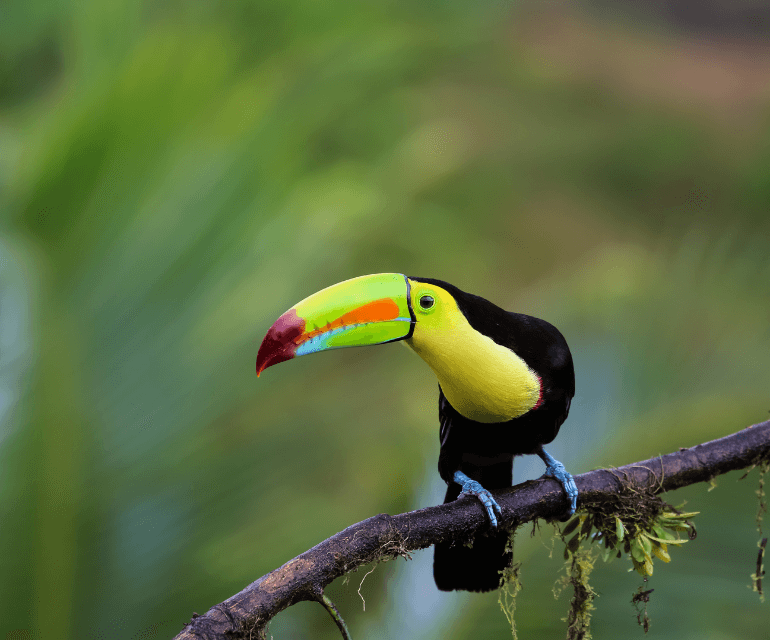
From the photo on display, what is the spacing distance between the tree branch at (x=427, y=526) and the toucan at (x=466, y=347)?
2.0 inches

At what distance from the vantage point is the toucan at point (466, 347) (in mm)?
1464

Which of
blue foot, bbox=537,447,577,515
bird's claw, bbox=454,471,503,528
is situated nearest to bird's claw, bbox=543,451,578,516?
blue foot, bbox=537,447,577,515

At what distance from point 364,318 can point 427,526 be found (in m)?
0.40

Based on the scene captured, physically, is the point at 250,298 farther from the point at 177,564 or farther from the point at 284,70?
the point at 284,70

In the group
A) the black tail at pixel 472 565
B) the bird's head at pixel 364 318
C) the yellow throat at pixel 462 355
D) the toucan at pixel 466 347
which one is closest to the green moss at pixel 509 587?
the black tail at pixel 472 565

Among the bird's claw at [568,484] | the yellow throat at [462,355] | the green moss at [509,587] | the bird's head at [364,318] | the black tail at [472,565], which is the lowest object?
the green moss at [509,587]

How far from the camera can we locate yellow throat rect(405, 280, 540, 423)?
1497 mm

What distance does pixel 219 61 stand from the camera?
89.8 inches

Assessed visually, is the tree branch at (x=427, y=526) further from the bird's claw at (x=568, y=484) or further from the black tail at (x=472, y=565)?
the black tail at (x=472, y=565)

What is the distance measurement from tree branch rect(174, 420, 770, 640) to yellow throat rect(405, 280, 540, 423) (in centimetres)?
22

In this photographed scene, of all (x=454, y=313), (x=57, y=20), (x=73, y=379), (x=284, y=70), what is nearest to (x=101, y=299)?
(x=73, y=379)

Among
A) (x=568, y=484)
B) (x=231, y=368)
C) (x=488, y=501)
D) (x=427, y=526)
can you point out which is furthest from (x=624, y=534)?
(x=231, y=368)

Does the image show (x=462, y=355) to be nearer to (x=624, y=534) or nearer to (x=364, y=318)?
(x=364, y=318)

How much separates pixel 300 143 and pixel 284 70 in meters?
0.76
